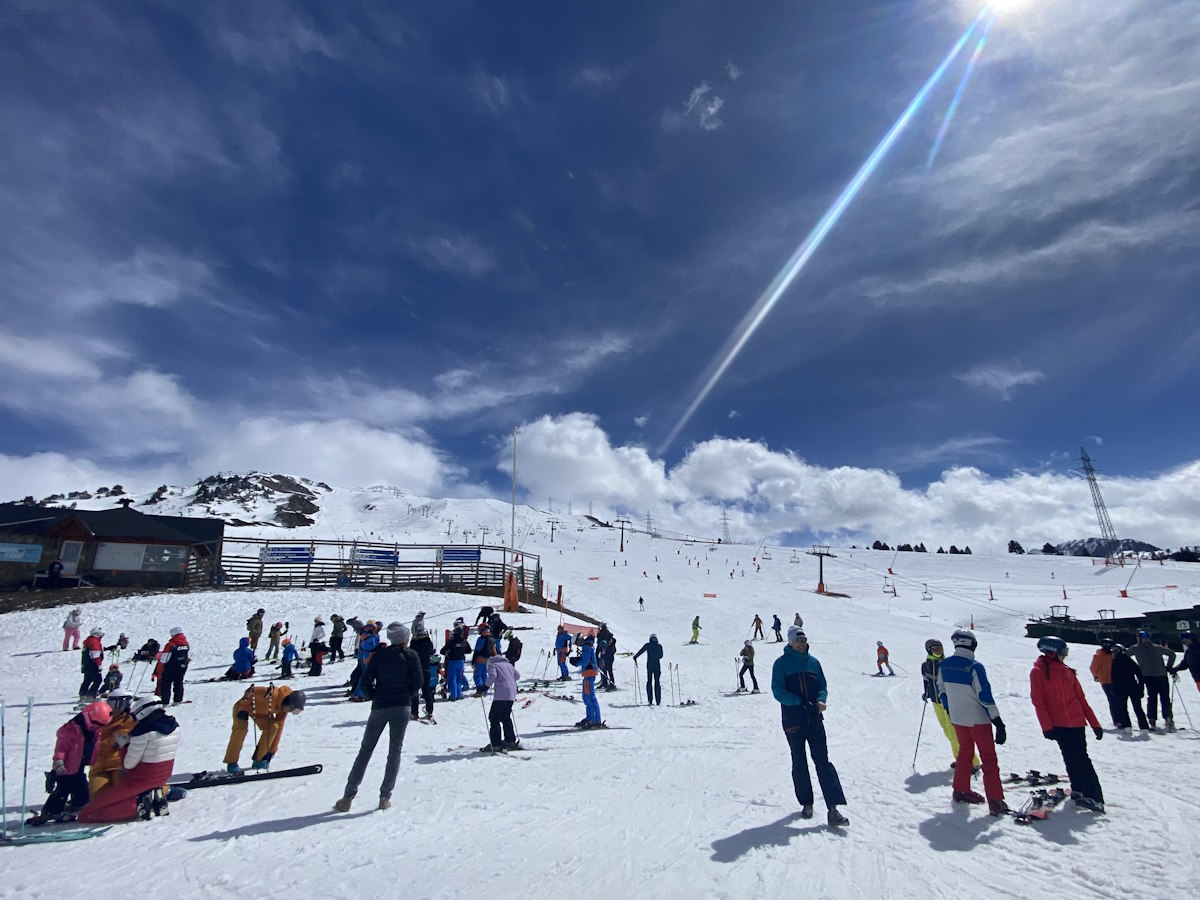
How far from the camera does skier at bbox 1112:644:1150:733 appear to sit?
1058 cm

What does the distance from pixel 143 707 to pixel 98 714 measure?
74 centimetres

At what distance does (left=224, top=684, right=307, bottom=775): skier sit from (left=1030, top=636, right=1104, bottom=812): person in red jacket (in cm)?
845

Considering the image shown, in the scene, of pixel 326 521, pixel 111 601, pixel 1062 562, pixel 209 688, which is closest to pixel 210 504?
pixel 326 521

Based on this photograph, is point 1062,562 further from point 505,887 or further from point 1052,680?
point 505,887

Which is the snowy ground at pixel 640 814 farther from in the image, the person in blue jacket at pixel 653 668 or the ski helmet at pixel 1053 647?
the ski helmet at pixel 1053 647

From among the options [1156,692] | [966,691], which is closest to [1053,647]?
[966,691]

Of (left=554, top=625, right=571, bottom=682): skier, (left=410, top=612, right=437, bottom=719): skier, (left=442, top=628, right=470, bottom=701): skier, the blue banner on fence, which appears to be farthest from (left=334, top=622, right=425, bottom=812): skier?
the blue banner on fence

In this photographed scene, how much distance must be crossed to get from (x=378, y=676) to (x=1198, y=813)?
831cm

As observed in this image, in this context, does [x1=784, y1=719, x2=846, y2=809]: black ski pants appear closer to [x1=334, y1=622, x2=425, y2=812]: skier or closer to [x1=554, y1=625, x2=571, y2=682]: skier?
[x1=334, y1=622, x2=425, y2=812]: skier

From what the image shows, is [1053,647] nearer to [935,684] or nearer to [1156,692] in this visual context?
[935,684]

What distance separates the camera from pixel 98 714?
250 inches

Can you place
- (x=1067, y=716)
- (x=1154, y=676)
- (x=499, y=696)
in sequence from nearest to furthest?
1. (x=1067, y=716)
2. (x=499, y=696)
3. (x=1154, y=676)

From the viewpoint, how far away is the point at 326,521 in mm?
140625

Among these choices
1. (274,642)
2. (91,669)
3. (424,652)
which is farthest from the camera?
(274,642)
